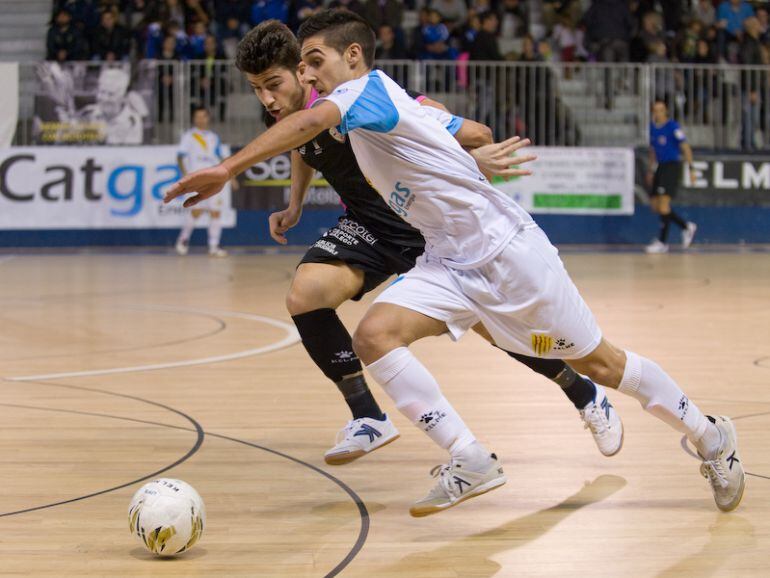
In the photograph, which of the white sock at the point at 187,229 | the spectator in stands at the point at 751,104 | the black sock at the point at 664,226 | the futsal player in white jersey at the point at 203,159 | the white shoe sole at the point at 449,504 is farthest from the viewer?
the spectator in stands at the point at 751,104

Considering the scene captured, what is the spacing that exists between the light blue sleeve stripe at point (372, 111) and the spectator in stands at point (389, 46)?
49.1 ft

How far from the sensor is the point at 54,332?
9078 millimetres

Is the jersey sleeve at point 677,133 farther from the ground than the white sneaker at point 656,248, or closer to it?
farther from the ground

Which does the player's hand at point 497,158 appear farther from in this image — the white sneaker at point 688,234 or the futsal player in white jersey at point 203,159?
the white sneaker at point 688,234

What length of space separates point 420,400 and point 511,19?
56.4ft

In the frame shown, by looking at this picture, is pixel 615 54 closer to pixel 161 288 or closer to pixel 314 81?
pixel 161 288

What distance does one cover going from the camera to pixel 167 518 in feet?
12.3

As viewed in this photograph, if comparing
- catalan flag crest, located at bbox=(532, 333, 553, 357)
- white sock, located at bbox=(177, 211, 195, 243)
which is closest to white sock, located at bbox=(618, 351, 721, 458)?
→ catalan flag crest, located at bbox=(532, 333, 553, 357)

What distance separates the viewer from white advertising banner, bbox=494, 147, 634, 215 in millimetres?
18234

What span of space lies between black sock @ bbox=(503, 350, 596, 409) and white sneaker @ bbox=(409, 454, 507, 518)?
899mm

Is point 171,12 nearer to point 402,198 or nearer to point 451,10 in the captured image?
point 451,10

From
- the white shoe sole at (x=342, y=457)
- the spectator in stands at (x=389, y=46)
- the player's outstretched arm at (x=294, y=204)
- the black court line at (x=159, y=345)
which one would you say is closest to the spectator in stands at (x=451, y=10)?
the spectator in stands at (x=389, y=46)

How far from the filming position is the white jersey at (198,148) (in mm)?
16812

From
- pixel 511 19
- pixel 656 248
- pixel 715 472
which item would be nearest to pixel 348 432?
pixel 715 472
